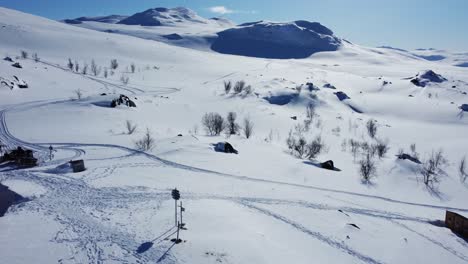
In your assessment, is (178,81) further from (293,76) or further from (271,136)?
(271,136)

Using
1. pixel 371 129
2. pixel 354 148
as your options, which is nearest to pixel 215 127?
pixel 354 148

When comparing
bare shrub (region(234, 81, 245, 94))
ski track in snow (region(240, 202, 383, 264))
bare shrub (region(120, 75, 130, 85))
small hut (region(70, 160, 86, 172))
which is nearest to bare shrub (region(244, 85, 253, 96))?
bare shrub (region(234, 81, 245, 94))

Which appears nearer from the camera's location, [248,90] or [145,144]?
[145,144]

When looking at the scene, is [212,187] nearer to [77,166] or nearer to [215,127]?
[77,166]

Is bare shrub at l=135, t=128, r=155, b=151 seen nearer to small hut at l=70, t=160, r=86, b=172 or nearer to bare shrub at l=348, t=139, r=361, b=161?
small hut at l=70, t=160, r=86, b=172

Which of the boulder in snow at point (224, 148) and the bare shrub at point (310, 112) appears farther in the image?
the bare shrub at point (310, 112)

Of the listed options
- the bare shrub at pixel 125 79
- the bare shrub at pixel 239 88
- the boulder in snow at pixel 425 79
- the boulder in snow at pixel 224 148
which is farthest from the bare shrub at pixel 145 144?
the boulder in snow at pixel 425 79

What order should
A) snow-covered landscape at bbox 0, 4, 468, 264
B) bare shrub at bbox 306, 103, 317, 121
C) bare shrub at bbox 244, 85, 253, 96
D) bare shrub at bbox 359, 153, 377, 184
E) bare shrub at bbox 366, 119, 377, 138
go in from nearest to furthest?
snow-covered landscape at bbox 0, 4, 468, 264 → bare shrub at bbox 359, 153, 377, 184 → bare shrub at bbox 366, 119, 377, 138 → bare shrub at bbox 306, 103, 317, 121 → bare shrub at bbox 244, 85, 253, 96

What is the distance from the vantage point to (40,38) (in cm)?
13675

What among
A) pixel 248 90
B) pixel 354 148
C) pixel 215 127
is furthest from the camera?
pixel 248 90

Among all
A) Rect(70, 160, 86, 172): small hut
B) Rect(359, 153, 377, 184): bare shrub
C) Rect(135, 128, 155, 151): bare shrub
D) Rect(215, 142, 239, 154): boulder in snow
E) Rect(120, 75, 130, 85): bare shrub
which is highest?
Rect(120, 75, 130, 85): bare shrub

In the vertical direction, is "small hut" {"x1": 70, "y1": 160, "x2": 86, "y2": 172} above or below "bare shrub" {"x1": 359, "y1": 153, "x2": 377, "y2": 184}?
above

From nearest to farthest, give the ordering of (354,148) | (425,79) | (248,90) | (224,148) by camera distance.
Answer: (224,148) < (354,148) < (248,90) < (425,79)

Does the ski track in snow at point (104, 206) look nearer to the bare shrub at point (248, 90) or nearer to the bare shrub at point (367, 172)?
the bare shrub at point (367, 172)
